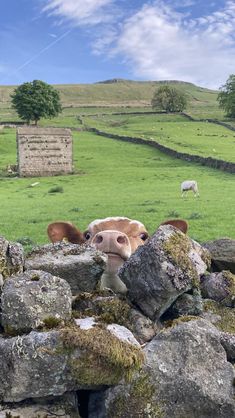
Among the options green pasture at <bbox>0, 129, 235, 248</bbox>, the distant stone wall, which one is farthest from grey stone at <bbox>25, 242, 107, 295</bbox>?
the distant stone wall

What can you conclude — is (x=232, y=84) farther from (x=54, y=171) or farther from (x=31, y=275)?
(x=31, y=275)

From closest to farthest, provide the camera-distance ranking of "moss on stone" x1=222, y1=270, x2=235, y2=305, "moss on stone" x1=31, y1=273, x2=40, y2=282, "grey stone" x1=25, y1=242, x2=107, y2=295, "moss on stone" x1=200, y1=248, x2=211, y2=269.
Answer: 1. "moss on stone" x1=31, y1=273, x2=40, y2=282
2. "grey stone" x1=25, y1=242, x2=107, y2=295
3. "moss on stone" x1=222, y1=270, x2=235, y2=305
4. "moss on stone" x1=200, y1=248, x2=211, y2=269

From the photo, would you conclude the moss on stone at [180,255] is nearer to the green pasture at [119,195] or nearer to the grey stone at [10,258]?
the grey stone at [10,258]

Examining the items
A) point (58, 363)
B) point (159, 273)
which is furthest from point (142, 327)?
point (58, 363)

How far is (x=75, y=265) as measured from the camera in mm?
6492

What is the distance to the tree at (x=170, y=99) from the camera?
13312 cm

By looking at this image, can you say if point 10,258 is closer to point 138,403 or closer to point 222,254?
point 138,403

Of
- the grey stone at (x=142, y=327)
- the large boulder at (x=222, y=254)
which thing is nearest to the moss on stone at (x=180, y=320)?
the grey stone at (x=142, y=327)

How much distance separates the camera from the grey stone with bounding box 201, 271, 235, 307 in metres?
7.16

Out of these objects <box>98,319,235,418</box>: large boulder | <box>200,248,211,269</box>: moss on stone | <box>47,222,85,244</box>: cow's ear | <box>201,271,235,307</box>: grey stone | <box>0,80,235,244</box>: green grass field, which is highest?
<box>47,222,85,244</box>: cow's ear

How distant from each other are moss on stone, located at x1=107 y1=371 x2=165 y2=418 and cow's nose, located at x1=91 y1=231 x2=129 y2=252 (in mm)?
2053

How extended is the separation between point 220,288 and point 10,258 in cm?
278

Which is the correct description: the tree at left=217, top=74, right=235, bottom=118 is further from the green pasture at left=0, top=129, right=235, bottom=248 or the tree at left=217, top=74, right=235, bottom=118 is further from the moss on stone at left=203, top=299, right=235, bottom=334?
the moss on stone at left=203, top=299, right=235, bottom=334

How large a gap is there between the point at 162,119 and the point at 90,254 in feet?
350
